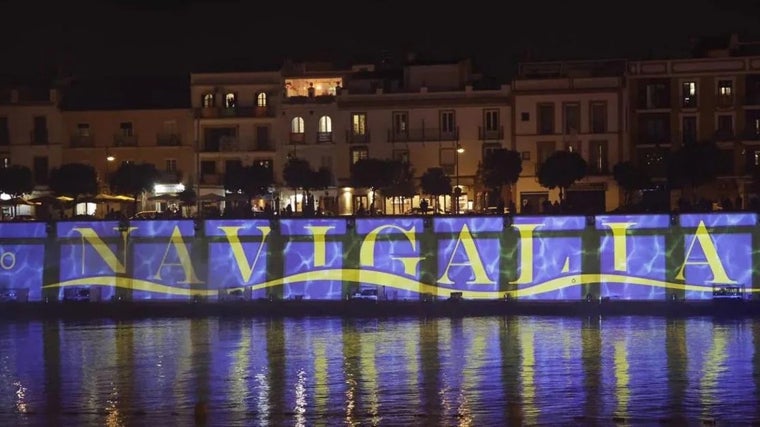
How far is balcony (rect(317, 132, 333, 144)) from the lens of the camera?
71625 mm

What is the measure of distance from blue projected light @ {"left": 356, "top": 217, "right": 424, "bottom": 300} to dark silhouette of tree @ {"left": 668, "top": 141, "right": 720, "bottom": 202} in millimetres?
16759

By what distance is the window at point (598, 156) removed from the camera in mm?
68250

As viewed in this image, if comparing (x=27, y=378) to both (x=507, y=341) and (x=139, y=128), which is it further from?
(x=139, y=128)

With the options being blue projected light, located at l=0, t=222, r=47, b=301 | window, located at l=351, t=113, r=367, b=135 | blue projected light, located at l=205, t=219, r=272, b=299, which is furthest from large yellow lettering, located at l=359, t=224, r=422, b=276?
window, located at l=351, t=113, r=367, b=135

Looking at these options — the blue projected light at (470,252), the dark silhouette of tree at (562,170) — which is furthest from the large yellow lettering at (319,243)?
the dark silhouette of tree at (562,170)

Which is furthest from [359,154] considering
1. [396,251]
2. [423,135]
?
[396,251]

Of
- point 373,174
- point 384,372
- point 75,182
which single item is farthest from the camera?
point 373,174

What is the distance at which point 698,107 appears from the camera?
68812 millimetres

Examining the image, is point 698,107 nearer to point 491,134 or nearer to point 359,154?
point 491,134

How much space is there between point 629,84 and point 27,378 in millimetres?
39788

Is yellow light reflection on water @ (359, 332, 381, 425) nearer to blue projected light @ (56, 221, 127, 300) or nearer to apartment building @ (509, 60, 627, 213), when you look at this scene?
blue projected light @ (56, 221, 127, 300)

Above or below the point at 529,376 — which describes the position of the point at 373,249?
above

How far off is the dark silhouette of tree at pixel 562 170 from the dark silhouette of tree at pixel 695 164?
3663mm

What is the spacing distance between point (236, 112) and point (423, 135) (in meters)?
9.08
